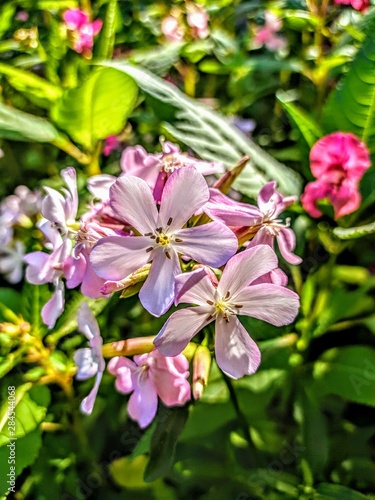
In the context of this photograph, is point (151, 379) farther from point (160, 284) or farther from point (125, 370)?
point (160, 284)

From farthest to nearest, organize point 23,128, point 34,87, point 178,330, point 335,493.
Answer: point 34,87, point 23,128, point 335,493, point 178,330

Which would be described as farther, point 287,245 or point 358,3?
point 358,3

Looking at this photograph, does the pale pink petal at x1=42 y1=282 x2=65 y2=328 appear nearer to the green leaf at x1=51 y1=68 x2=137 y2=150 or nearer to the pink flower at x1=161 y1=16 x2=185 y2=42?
the green leaf at x1=51 y1=68 x2=137 y2=150

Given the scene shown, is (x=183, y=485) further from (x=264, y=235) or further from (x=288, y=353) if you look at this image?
(x=264, y=235)

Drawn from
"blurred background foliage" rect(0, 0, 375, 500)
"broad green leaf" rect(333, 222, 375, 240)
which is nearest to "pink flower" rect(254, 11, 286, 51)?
"blurred background foliage" rect(0, 0, 375, 500)

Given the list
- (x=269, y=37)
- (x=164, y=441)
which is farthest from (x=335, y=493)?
(x=269, y=37)

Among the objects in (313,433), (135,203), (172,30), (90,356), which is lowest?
(313,433)

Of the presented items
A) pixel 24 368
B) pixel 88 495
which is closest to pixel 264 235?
pixel 24 368
